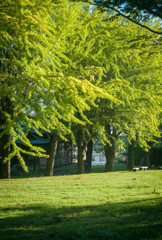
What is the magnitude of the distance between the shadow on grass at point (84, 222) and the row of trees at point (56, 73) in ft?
5.21

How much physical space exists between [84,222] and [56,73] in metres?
4.47

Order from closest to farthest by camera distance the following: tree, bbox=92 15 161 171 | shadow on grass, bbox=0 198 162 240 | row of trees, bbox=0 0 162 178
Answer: shadow on grass, bbox=0 198 162 240, row of trees, bbox=0 0 162 178, tree, bbox=92 15 161 171

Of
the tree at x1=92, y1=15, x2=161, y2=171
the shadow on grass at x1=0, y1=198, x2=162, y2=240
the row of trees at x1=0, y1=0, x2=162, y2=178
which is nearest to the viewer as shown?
the shadow on grass at x1=0, y1=198, x2=162, y2=240

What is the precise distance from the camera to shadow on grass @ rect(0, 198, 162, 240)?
4.58 metres

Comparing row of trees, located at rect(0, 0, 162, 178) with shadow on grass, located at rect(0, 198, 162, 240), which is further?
row of trees, located at rect(0, 0, 162, 178)

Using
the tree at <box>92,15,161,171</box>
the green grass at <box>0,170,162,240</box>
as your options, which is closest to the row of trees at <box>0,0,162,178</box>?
the tree at <box>92,15,161,171</box>

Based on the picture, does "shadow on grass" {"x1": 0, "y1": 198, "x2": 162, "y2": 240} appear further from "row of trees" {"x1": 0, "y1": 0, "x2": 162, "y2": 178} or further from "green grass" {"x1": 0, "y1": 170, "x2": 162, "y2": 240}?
"row of trees" {"x1": 0, "y1": 0, "x2": 162, "y2": 178}

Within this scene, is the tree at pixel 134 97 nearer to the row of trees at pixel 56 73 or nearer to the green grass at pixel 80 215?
the row of trees at pixel 56 73

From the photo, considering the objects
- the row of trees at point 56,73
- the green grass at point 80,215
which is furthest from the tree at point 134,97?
the green grass at point 80,215

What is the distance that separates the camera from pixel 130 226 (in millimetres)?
5109

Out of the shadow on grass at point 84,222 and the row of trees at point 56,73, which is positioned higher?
the row of trees at point 56,73

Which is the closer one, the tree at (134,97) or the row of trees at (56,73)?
the row of trees at (56,73)

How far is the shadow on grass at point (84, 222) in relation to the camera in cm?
458

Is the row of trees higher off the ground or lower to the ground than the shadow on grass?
higher
